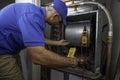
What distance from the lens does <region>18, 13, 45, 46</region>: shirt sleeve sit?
131 cm

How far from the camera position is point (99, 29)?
172 cm

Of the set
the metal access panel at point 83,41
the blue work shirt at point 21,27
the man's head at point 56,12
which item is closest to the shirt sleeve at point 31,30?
the blue work shirt at point 21,27

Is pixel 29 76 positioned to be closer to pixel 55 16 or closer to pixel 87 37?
pixel 87 37

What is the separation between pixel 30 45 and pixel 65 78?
0.92 metres

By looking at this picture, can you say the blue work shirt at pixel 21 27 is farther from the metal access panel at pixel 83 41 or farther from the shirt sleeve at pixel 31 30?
the metal access panel at pixel 83 41

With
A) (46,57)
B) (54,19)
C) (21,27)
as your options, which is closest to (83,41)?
(54,19)

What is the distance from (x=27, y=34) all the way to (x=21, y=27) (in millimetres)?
71

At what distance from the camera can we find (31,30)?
1.32m

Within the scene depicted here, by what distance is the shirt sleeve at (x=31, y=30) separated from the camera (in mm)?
1311

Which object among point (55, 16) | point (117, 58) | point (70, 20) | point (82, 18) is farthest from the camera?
point (70, 20)

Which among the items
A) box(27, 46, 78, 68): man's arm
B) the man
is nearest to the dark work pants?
the man

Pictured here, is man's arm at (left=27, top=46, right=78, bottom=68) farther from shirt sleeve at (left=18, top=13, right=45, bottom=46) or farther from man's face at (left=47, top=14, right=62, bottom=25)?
man's face at (left=47, top=14, right=62, bottom=25)

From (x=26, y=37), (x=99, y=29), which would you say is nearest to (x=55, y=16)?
(x=26, y=37)

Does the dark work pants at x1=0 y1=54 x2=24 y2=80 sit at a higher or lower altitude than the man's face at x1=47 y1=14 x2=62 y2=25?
lower
